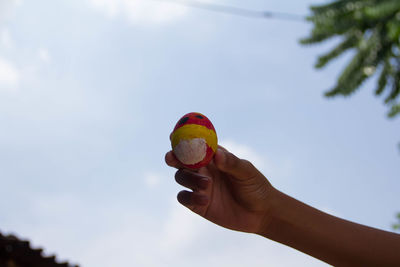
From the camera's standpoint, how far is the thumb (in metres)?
1.70

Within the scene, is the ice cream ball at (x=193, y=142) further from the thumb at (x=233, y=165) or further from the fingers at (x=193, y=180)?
the thumb at (x=233, y=165)

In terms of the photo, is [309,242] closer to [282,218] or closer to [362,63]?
[282,218]

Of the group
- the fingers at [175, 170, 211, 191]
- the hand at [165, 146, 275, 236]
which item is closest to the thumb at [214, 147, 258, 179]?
the hand at [165, 146, 275, 236]

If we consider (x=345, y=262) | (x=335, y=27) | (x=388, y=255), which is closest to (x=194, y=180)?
(x=345, y=262)

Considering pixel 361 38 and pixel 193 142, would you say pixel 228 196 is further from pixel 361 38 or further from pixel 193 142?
pixel 361 38

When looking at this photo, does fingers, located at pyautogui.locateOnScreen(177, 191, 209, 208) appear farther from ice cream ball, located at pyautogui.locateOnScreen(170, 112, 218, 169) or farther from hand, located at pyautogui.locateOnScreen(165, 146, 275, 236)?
ice cream ball, located at pyautogui.locateOnScreen(170, 112, 218, 169)

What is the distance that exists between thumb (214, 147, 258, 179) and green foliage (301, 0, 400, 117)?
7.92 ft

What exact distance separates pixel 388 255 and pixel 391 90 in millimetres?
3368

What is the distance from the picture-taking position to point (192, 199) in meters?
1.83

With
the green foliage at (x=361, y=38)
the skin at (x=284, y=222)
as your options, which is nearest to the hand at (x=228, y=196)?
the skin at (x=284, y=222)

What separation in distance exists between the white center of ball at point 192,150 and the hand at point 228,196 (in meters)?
0.06

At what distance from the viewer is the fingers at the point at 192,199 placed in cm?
182

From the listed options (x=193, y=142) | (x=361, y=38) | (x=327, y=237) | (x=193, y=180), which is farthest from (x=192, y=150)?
(x=361, y=38)

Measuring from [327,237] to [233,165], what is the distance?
2.29ft
